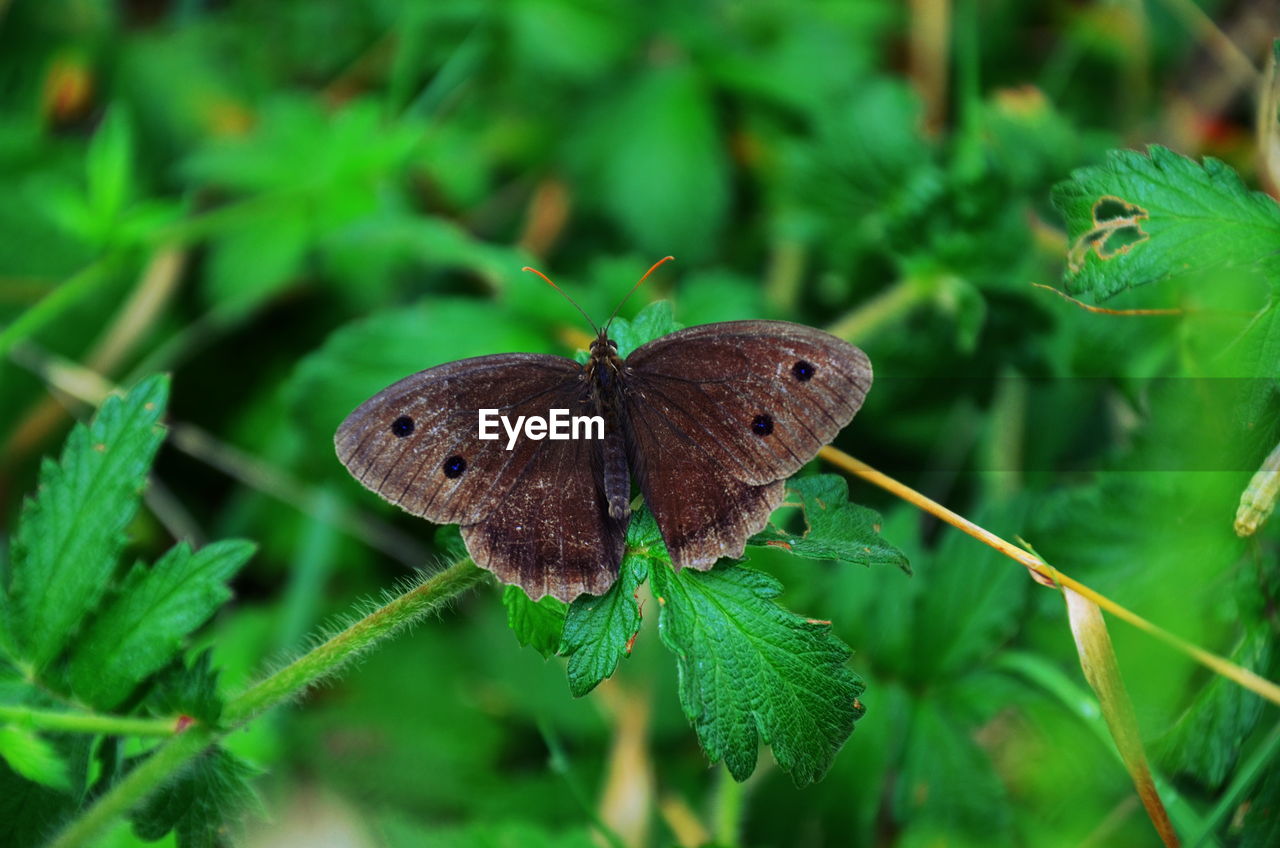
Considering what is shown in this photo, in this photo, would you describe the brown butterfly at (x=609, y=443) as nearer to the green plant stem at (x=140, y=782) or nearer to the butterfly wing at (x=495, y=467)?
the butterfly wing at (x=495, y=467)

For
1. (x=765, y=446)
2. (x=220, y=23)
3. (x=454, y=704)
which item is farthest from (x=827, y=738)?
(x=220, y=23)

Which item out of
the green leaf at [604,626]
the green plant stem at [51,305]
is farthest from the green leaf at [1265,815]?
the green plant stem at [51,305]

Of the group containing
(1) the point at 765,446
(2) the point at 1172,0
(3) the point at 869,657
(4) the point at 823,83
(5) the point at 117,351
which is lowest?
(5) the point at 117,351

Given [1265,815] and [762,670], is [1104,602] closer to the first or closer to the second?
[1265,815]

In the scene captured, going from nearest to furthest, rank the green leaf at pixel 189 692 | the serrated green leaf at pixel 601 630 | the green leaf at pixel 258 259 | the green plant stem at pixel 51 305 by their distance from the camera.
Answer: the serrated green leaf at pixel 601 630, the green leaf at pixel 189 692, the green plant stem at pixel 51 305, the green leaf at pixel 258 259

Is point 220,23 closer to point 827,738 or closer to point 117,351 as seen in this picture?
point 117,351

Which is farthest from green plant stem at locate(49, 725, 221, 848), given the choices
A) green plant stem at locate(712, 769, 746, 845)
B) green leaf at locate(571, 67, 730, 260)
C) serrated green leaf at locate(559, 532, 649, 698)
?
green leaf at locate(571, 67, 730, 260)
